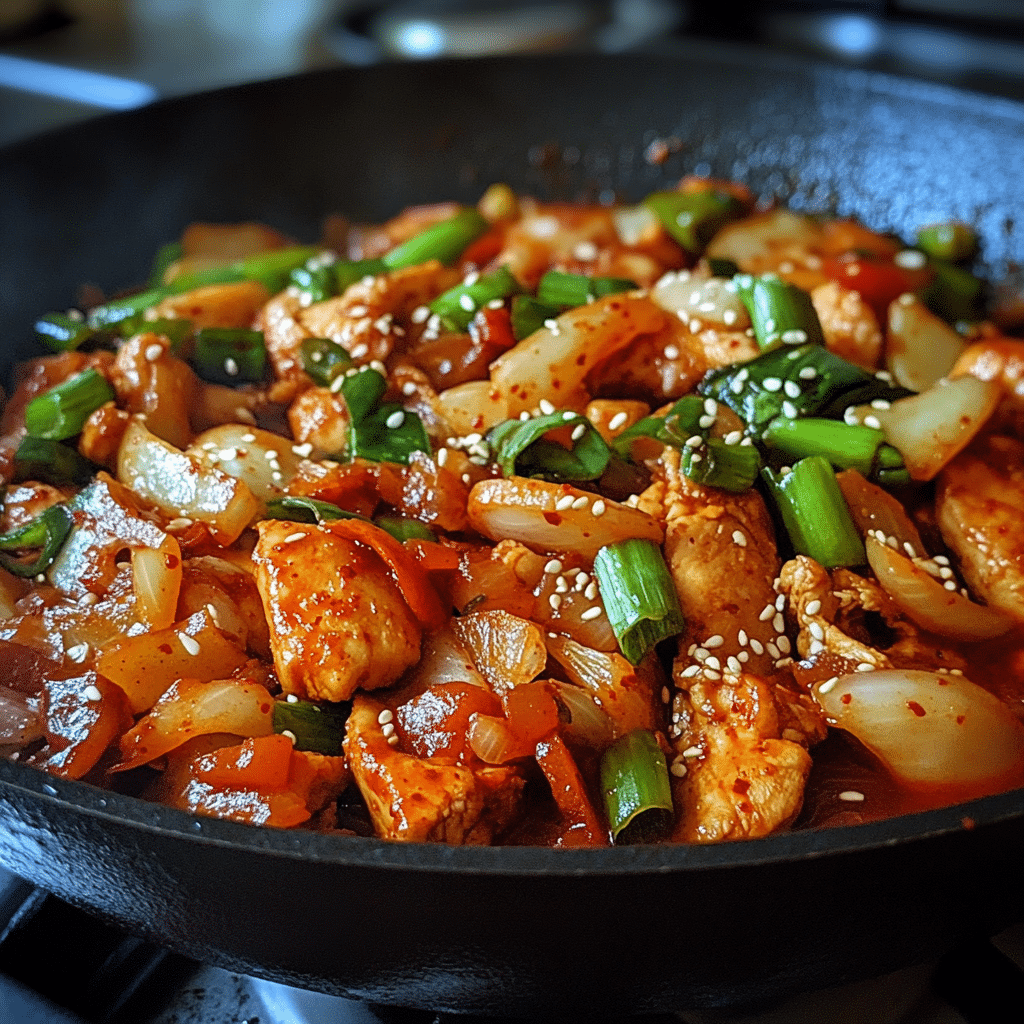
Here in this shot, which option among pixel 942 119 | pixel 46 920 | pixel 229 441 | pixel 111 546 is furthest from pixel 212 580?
pixel 942 119

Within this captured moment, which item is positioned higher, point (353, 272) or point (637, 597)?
point (353, 272)

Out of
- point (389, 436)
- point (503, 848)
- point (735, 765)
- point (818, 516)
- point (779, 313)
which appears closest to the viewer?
point (503, 848)

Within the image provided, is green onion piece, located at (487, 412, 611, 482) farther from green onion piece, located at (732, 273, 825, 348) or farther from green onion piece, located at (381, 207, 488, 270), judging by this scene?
green onion piece, located at (381, 207, 488, 270)

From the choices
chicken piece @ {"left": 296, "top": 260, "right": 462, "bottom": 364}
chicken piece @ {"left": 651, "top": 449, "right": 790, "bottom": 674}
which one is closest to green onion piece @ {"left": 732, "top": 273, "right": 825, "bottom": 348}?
chicken piece @ {"left": 651, "top": 449, "right": 790, "bottom": 674}

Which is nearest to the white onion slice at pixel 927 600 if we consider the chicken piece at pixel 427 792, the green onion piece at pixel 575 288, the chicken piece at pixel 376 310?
the chicken piece at pixel 427 792

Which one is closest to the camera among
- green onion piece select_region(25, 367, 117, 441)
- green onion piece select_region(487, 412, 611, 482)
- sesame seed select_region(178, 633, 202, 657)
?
sesame seed select_region(178, 633, 202, 657)

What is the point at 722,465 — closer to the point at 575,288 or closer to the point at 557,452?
the point at 557,452

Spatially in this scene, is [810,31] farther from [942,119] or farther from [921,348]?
[921,348]

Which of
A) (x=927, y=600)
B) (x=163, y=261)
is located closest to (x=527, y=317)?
(x=927, y=600)
